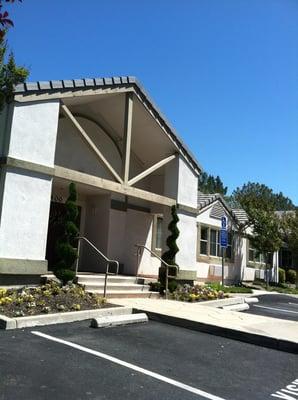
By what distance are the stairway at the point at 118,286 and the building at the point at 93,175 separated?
4.41 ft

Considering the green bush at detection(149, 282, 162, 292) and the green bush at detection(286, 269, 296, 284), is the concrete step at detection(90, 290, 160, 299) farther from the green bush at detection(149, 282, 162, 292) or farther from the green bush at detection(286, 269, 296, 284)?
the green bush at detection(286, 269, 296, 284)

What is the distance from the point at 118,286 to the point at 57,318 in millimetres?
4452

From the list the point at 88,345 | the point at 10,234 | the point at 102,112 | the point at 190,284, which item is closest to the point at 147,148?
the point at 102,112

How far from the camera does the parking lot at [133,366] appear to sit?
17.4 ft

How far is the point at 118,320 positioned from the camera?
29.4ft

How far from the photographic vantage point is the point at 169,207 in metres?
16.0

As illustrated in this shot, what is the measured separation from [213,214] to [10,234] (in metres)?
14.5

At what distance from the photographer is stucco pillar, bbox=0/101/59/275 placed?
1068 cm

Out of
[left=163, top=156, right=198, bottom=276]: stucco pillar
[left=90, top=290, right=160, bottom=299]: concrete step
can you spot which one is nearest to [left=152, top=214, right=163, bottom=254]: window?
[left=163, top=156, right=198, bottom=276]: stucco pillar

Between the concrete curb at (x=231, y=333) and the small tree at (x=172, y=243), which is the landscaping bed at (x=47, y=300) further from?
the small tree at (x=172, y=243)

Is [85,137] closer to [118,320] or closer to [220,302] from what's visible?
[118,320]

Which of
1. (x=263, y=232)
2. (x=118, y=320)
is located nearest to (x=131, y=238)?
(x=118, y=320)

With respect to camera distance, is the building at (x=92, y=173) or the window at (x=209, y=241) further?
the window at (x=209, y=241)

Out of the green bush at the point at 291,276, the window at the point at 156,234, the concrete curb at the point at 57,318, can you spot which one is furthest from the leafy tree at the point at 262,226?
the concrete curb at the point at 57,318
